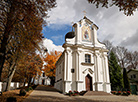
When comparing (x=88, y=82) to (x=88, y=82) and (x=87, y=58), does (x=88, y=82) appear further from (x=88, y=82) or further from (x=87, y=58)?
(x=87, y=58)

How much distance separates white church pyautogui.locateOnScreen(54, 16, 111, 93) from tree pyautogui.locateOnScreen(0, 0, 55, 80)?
9353 mm

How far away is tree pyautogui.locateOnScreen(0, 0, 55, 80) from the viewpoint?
7883 millimetres

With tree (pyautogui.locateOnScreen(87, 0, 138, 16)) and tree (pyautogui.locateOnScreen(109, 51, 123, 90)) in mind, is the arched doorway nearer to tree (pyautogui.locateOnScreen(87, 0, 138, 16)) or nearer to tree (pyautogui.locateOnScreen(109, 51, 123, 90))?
tree (pyautogui.locateOnScreen(109, 51, 123, 90))

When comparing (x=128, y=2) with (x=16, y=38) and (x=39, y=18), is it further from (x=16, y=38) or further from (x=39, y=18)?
(x=16, y=38)

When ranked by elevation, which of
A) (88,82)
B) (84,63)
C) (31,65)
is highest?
(84,63)

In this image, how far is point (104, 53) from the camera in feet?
69.9

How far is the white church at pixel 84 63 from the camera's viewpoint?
58.1 feet

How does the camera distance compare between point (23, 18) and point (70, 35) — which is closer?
point (23, 18)

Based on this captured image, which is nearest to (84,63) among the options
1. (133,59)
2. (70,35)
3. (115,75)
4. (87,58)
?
(87,58)

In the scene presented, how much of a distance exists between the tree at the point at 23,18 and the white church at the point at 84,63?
9353 millimetres

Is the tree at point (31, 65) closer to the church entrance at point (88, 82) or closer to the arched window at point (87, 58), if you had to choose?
the arched window at point (87, 58)

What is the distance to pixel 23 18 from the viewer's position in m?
9.12

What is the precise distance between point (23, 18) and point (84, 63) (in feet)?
40.9

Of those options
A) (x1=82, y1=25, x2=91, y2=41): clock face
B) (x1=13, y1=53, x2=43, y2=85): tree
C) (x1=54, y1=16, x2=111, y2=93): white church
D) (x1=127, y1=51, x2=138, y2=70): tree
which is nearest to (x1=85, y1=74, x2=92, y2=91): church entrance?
(x1=54, y1=16, x2=111, y2=93): white church
